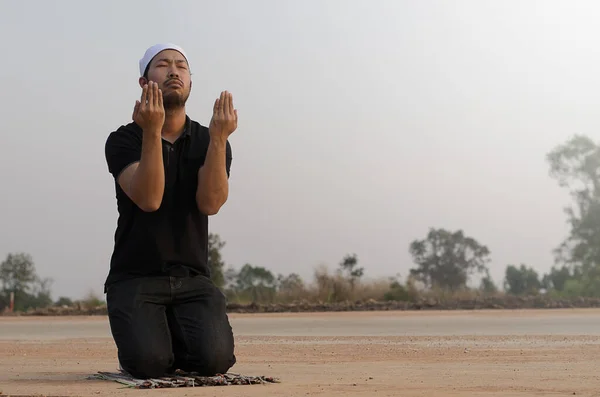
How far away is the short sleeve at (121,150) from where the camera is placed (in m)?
5.80

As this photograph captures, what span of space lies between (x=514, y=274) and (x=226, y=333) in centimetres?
3790

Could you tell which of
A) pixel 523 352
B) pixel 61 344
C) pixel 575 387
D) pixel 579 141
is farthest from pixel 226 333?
pixel 579 141

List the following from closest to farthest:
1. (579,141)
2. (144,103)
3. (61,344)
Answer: (144,103) → (61,344) → (579,141)

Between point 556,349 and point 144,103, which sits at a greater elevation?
point 144,103

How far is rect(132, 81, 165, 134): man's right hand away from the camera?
5.32 metres

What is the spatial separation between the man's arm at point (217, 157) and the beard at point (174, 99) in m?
0.39

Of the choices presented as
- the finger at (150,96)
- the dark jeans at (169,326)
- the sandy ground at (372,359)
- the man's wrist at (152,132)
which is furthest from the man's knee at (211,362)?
the finger at (150,96)

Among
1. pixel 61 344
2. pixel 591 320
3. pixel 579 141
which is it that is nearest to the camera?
pixel 61 344

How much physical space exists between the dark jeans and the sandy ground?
0.30 m

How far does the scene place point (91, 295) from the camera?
24.1 m

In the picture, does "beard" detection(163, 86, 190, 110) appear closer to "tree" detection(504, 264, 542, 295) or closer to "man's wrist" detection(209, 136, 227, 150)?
"man's wrist" detection(209, 136, 227, 150)

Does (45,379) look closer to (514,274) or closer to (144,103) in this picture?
(144,103)

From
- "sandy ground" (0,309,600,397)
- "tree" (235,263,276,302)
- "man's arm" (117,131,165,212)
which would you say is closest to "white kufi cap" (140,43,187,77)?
"man's arm" (117,131,165,212)

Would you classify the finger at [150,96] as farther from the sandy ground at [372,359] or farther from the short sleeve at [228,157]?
the sandy ground at [372,359]
